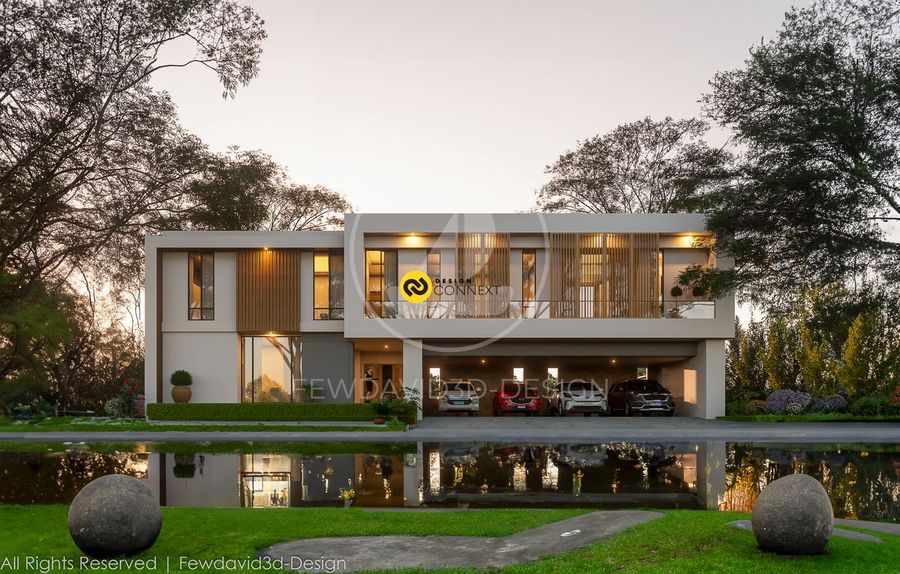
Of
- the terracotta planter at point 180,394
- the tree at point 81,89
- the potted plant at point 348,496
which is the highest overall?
the tree at point 81,89

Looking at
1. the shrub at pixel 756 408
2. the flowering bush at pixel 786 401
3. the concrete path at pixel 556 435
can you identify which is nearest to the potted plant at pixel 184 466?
the concrete path at pixel 556 435

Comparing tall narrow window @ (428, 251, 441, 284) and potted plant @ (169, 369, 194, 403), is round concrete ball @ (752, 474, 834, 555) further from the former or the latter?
potted plant @ (169, 369, 194, 403)

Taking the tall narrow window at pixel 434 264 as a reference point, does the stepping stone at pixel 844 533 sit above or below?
below

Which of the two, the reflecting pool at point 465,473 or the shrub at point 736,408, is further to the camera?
the shrub at point 736,408

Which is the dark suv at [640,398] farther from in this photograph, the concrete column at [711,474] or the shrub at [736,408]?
the concrete column at [711,474]

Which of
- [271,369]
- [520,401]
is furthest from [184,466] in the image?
[520,401]

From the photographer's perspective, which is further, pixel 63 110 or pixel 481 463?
pixel 481 463

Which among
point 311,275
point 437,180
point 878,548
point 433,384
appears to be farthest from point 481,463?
point 437,180

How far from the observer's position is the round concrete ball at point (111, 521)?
7.26 metres

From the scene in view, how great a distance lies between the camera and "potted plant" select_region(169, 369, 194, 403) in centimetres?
2538

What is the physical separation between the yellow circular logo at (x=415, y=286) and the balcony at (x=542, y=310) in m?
0.64

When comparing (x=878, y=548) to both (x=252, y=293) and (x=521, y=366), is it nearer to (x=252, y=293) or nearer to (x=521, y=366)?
(x=252, y=293)

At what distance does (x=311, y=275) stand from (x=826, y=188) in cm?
1733

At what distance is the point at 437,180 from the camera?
116ft
